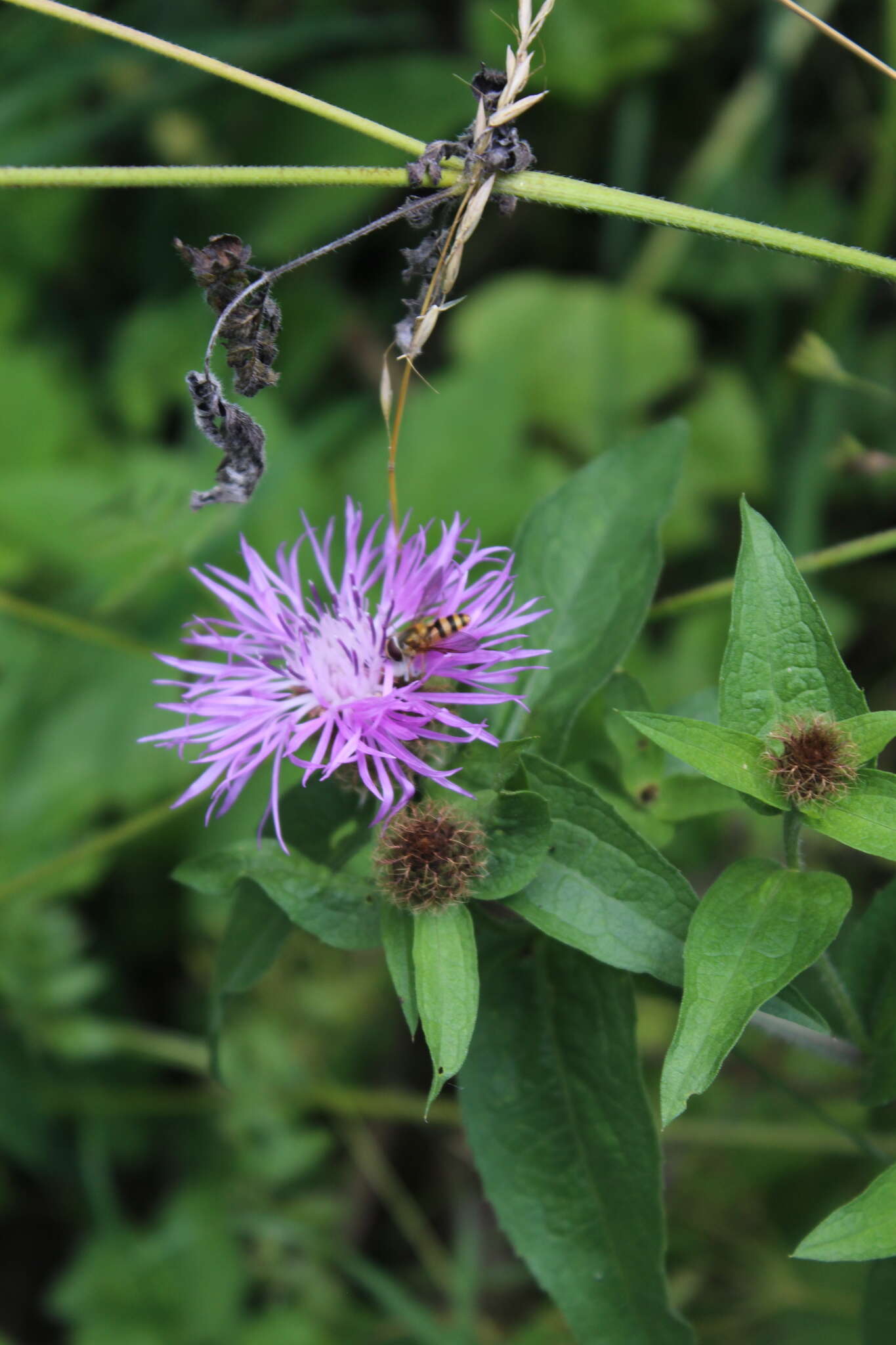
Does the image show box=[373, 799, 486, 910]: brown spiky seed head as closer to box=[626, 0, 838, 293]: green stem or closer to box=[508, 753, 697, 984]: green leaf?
box=[508, 753, 697, 984]: green leaf

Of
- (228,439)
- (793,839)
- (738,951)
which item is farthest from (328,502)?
(738,951)

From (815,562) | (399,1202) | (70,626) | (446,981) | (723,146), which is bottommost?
(399,1202)

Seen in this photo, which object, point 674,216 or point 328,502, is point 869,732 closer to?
point 674,216

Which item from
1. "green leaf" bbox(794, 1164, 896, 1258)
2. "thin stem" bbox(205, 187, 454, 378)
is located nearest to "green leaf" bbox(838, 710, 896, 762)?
"green leaf" bbox(794, 1164, 896, 1258)

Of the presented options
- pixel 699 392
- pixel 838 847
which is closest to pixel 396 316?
pixel 699 392

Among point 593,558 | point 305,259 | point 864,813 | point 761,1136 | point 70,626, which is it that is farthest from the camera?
point 761,1136
